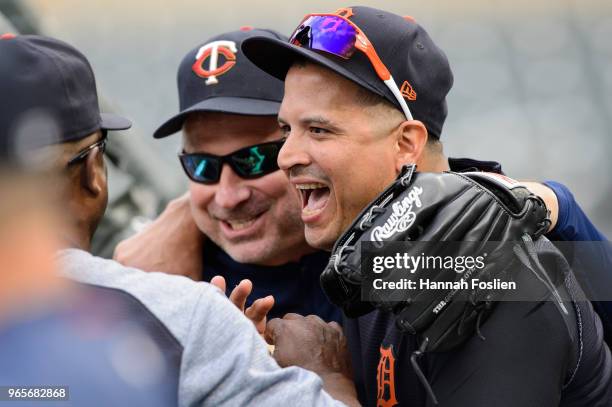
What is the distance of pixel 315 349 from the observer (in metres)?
1.81

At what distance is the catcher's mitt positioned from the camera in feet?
4.93

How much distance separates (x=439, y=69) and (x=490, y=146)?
3.20 meters

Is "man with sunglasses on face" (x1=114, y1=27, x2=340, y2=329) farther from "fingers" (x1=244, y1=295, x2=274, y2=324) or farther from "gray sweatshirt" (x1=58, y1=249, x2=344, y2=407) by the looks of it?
"gray sweatshirt" (x1=58, y1=249, x2=344, y2=407)

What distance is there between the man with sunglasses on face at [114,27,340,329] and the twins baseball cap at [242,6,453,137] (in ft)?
1.68

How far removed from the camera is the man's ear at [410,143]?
1891 millimetres

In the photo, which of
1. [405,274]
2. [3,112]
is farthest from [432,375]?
[3,112]

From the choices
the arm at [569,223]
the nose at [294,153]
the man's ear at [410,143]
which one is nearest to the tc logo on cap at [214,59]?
the nose at [294,153]

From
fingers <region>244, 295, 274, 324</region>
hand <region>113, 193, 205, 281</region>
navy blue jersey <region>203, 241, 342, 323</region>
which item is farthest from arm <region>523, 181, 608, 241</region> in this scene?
hand <region>113, 193, 205, 281</region>

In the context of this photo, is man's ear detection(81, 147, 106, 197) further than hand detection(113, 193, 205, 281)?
No

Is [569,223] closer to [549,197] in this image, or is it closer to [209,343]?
[549,197]

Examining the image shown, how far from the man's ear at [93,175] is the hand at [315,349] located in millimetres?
568

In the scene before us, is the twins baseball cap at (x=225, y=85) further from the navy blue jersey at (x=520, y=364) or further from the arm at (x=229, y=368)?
the arm at (x=229, y=368)

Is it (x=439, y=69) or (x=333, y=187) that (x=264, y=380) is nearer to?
(x=333, y=187)

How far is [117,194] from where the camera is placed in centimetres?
432
